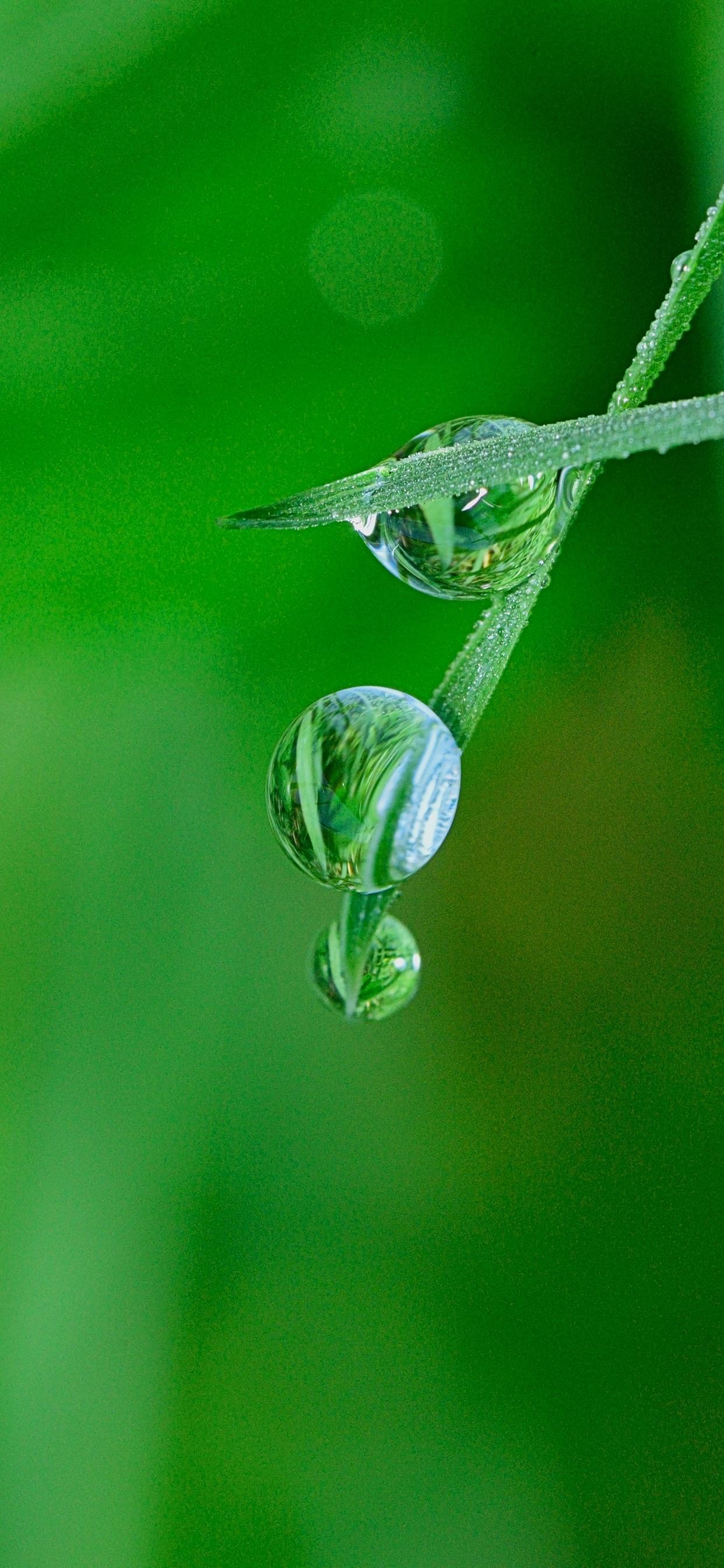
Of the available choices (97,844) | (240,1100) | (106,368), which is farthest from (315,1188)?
(106,368)

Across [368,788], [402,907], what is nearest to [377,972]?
[368,788]

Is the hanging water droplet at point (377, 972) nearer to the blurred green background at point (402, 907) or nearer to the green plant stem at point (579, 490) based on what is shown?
the green plant stem at point (579, 490)

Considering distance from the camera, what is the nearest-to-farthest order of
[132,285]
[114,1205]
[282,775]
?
[282,775] < [132,285] < [114,1205]

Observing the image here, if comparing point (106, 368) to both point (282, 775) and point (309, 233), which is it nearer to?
point (309, 233)

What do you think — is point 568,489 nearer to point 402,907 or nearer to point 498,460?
point 498,460

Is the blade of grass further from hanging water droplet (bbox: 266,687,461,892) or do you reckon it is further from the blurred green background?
the blurred green background
